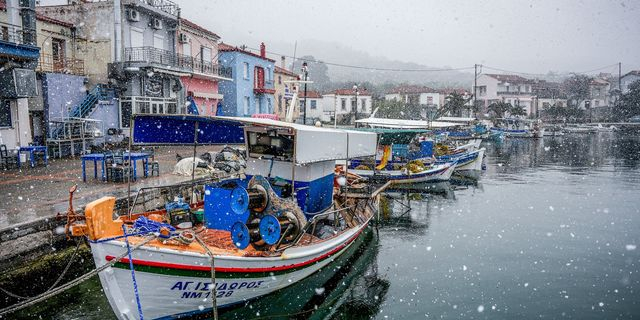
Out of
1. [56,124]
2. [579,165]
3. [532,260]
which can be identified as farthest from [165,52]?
[579,165]

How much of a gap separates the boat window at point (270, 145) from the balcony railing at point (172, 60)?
1730cm

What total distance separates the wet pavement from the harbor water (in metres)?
2.35

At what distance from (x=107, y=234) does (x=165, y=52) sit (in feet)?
74.7

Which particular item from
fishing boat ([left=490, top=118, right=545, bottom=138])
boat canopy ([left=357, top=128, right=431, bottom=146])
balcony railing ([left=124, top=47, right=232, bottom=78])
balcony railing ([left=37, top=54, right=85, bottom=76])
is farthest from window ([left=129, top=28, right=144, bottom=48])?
fishing boat ([left=490, top=118, right=545, bottom=138])

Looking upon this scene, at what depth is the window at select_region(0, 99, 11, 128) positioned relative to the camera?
17189 mm

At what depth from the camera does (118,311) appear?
7012 mm

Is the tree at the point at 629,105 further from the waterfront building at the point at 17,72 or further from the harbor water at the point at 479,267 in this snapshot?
the waterfront building at the point at 17,72

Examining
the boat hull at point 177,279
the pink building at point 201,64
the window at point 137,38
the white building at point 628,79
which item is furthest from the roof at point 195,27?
the white building at point 628,79

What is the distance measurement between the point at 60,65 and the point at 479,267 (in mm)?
22791

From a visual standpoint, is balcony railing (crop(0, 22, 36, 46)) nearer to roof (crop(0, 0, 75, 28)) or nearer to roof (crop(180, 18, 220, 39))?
roof (crop(0, 0, 75, 28))

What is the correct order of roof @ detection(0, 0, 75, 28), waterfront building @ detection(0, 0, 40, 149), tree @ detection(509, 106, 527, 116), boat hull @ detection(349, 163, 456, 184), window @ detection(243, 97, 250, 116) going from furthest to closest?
tree @ detection(509, 106, 527, 116)
window @ detection(243, 97, 250, 116)
boat hull @ detection(349, 163, 456, 184)
roof @ detection(0, 0, 75, 28)
waterfront building @ detection(0, 0, 40, 149)

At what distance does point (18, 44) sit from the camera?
16.1 metres

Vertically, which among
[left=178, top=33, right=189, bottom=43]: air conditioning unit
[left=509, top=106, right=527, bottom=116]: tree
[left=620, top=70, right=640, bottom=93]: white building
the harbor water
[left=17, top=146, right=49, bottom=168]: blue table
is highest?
[left=620, top=70, right=640, bottom=93]: white building

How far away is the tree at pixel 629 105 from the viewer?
75.4 meters
